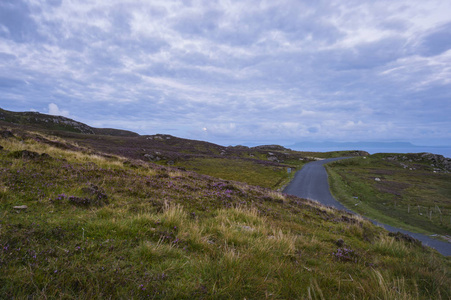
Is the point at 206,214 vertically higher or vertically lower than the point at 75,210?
lower

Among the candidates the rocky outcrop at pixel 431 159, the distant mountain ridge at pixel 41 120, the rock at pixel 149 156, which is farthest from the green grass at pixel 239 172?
the distant mountain ridge at pixel 41 120

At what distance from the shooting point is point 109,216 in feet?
17.2

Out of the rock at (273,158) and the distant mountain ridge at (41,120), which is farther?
the distant mountain ridge at (41,120)

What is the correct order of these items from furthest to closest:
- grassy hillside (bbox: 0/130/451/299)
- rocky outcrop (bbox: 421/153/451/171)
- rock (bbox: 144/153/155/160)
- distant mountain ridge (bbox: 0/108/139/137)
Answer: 1. rocky outcrop (bbox: 421/153/451/171)
2. distant mountain ridge (bbox: 0/108/139/137)
3. rock (bbox: 144/153/155/160)
4. grassy hillside (bbox: 0/130/451/299)

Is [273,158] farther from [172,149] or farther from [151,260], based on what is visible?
[151,260]

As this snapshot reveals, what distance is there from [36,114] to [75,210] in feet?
457

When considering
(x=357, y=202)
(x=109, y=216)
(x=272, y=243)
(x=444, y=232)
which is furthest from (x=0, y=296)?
(x=357, y=202)

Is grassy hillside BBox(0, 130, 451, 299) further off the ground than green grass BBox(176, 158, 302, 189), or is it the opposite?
grassy hillside BBox(0, 130, 451, 299)

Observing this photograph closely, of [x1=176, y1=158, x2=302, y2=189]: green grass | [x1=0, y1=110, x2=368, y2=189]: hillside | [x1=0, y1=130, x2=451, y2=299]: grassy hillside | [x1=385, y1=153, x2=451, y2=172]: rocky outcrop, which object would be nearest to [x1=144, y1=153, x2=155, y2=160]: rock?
[x1=0, y1=110, x2=368, y2=189]: hillside

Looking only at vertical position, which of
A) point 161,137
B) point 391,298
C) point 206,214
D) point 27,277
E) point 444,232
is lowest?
point 444,232

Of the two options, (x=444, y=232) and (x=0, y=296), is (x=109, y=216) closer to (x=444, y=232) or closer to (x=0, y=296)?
(x=0, y=296)

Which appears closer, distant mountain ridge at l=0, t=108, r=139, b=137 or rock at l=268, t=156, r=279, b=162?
rock at l=268, t=156, r=279, b=162

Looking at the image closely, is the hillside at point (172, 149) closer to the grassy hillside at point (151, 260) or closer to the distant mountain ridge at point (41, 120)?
the distant mountain ridge at point (41, 120)

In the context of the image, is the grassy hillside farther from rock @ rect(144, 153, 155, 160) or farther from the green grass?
rock @ rect(144, 153, 155, 160)
